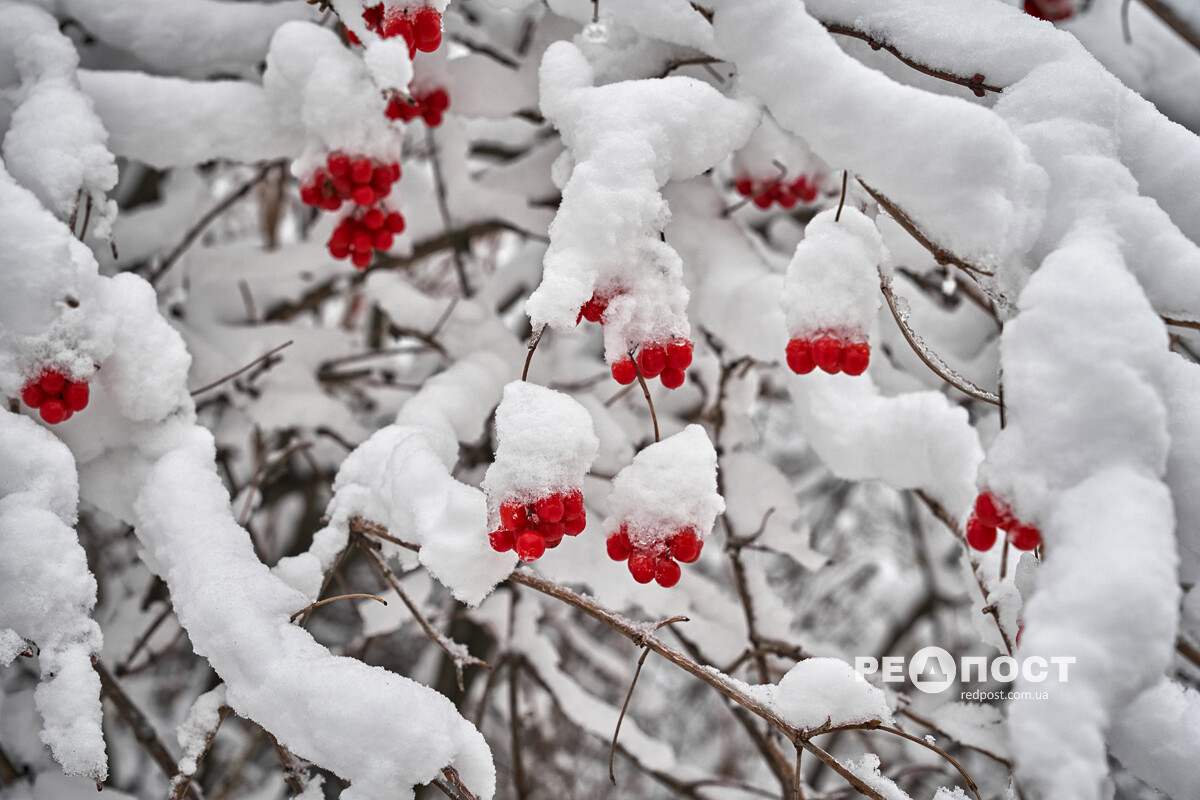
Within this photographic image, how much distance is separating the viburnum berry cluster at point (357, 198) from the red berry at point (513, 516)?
3.02 ft

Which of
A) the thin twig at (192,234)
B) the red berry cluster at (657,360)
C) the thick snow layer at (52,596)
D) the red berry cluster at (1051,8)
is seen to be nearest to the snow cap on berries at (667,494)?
the red berry cluster at (657,360)

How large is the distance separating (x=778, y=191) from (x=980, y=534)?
130 cm

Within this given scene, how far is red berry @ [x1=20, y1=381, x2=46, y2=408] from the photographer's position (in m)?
1.38

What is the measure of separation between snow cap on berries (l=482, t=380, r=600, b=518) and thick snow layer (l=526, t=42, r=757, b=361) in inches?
5.4

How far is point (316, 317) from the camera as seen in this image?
4641 mm

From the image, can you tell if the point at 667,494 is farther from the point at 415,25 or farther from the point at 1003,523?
the point at 415,25

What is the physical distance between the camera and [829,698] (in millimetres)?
1249

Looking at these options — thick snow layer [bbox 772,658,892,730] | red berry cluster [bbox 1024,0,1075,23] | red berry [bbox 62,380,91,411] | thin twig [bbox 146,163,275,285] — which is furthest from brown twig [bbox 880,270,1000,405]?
thin twig [bbox 146,163,275,285]

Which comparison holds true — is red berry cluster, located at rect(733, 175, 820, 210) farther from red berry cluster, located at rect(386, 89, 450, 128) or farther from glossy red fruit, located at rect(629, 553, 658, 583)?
glossy red fruit, located at rect(629, 553, 658, 583)

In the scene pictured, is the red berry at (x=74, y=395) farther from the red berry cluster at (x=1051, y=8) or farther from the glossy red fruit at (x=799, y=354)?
the red berry cluster at (x=1051, y=8)

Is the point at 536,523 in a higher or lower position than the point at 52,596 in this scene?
higher

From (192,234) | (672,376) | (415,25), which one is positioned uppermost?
(415,25)

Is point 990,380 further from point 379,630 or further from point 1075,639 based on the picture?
point 379,630

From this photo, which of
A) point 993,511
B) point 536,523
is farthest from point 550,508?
point 993,511
